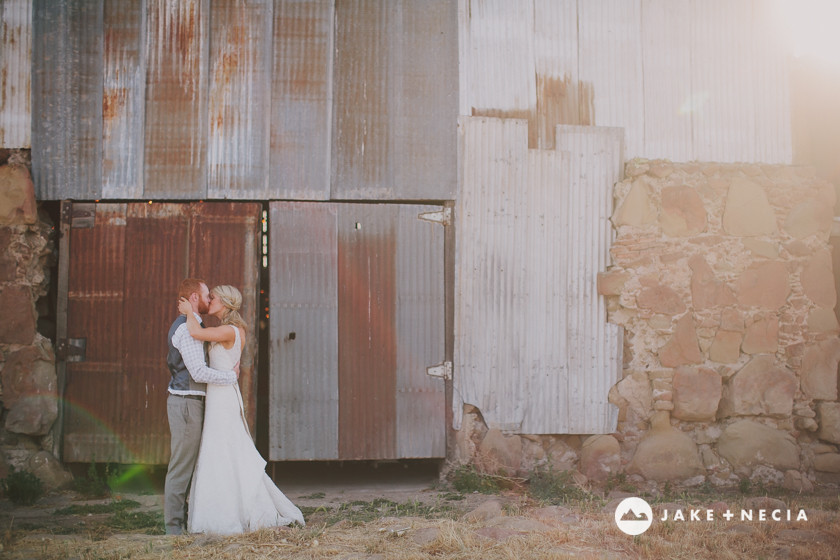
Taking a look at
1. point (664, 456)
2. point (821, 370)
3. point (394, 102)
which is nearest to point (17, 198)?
point (394, 102)

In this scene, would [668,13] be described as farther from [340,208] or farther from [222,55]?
[222,55]

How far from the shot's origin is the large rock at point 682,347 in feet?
24.9

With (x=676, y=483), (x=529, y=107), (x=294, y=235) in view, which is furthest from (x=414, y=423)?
(x=529, y=107)

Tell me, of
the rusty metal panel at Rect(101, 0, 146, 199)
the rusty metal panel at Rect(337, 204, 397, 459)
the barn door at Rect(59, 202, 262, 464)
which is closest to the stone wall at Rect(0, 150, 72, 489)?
the barn door at Rect(59, 202, 262, 464)

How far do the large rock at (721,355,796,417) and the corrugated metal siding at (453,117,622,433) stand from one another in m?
1.20

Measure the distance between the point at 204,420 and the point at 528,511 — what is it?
2.72 meters

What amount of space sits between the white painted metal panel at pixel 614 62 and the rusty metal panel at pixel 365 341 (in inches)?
104

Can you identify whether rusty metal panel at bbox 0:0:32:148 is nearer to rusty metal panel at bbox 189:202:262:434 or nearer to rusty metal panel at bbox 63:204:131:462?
rusty metal panel at bbox 63:204:131:462

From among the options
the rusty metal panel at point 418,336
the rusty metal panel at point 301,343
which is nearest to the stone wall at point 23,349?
the rusty metal panel at point 301,343

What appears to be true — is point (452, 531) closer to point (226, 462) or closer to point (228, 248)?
point (226, 462)

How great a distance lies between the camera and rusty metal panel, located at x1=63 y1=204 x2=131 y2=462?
7.29m

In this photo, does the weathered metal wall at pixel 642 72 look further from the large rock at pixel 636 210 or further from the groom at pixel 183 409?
the groom at pixel 183 409

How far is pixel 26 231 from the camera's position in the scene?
7340 mm

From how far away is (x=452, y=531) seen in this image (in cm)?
534
